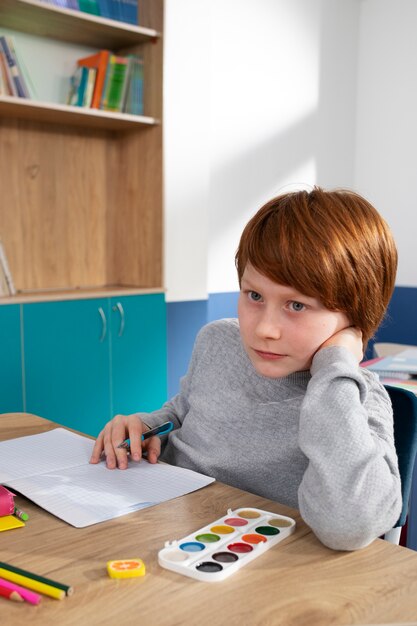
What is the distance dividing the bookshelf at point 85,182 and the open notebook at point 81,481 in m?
2.03

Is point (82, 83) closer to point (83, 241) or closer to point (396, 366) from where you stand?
point (83, 241)

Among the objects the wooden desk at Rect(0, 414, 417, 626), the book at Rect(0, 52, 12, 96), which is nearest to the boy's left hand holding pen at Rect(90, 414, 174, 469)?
the wooden desk at Rect(0, 414, 417, 626)

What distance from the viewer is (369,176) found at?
4.86m

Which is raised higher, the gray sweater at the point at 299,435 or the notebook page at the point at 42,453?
the gray sweater at the point at 299,435

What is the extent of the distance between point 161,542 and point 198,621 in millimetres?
192

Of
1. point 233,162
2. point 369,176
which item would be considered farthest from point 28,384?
point 369,176

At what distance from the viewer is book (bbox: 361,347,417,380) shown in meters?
2.20

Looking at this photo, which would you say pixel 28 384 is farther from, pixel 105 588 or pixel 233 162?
pixel 105 588

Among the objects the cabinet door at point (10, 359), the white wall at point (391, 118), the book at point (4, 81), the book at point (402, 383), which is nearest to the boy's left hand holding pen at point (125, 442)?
the book at point (402, 383)

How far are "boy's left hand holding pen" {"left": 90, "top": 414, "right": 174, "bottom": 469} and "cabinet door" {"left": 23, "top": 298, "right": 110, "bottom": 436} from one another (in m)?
1.82

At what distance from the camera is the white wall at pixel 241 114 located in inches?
140

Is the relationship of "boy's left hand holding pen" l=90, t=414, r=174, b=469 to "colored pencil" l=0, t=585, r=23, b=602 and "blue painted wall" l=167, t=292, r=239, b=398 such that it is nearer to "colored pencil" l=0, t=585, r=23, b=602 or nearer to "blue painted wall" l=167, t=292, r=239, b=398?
"colored pencil" l=0, t=585, r=23, b=602

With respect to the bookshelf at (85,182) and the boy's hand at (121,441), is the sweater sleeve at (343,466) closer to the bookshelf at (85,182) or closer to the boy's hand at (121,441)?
the boy's hand at (121,441)

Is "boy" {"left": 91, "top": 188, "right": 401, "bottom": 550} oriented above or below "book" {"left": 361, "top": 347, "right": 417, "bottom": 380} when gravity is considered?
above
